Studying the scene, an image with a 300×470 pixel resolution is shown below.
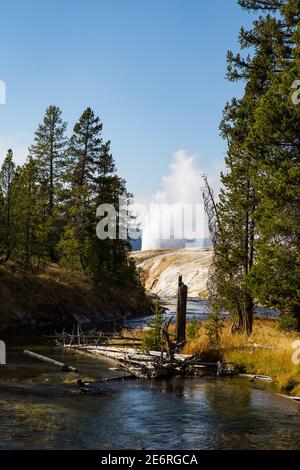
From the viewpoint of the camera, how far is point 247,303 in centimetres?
2627

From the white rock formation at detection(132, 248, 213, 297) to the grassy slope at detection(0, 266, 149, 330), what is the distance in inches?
1764

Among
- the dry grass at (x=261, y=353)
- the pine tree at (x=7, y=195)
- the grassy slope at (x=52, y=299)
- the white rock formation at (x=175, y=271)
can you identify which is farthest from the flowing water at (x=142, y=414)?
the white rock formation at (x=175, y=271)

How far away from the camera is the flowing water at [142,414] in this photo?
10.6 metres

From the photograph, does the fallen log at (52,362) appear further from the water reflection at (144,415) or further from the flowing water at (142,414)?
the water reflection at (144,415)

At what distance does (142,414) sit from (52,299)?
1220 inches

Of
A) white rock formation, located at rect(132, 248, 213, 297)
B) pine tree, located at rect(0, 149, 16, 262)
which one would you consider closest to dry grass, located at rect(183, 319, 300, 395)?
pine tree, located at rect(0, 149, 16, 262)

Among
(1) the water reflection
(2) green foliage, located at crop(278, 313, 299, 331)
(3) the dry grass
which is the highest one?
(2) green foliage, located at crop(278, 313, 299, 331)

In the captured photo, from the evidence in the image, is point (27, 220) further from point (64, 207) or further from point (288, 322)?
point (288, 322)

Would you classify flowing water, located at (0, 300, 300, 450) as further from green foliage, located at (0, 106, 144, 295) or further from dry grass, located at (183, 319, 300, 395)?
green foliage, located at (0, 106, 144, 295)

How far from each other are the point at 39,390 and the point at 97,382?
2210mm

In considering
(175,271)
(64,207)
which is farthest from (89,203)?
(175,271)

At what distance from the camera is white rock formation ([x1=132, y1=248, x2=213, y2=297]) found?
4021 inches

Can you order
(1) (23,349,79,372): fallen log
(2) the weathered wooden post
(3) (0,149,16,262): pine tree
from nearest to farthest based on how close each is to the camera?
(1) (23,349,79,372): fallen log, (2) the weathered wooden post, (3) (0,149,16,262): pine tree

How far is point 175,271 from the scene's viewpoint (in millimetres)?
113875
